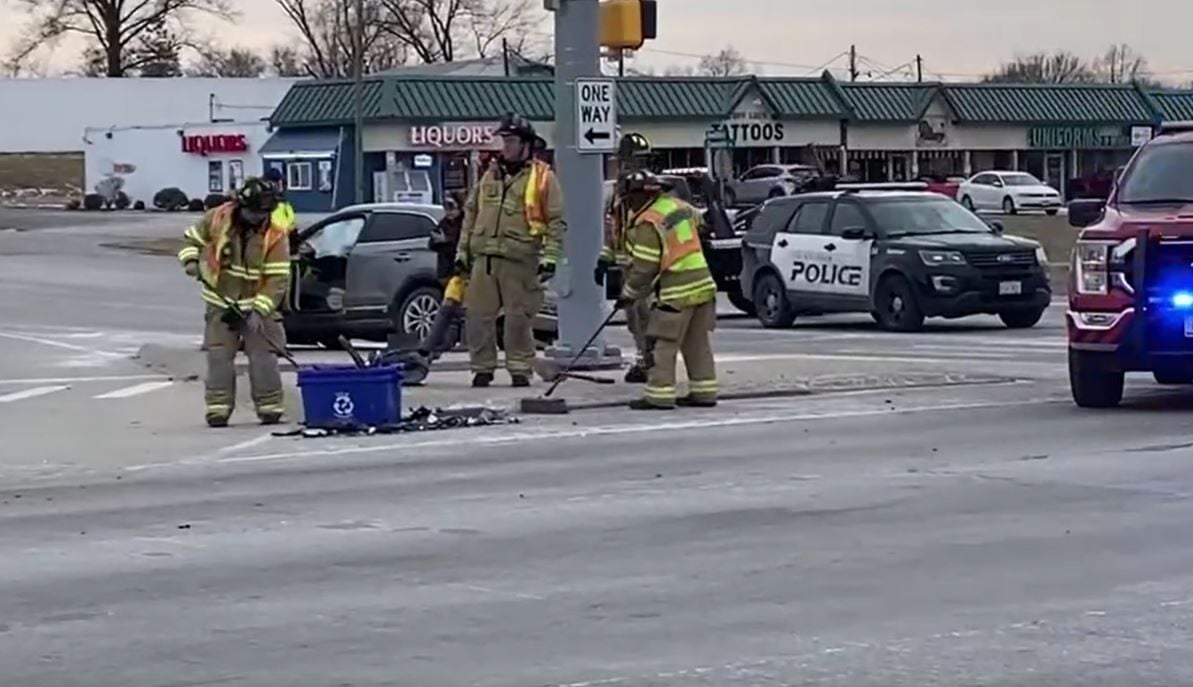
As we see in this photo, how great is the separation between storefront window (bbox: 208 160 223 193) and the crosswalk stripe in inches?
2381

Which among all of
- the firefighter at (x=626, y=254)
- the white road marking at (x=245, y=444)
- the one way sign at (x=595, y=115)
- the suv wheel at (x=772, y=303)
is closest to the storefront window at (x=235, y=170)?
the suv wheel at (x=772, y=303)

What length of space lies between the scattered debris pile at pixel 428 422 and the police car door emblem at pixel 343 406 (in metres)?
0.09

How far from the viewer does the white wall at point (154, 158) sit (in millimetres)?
78375

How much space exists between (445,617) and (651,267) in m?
7.95

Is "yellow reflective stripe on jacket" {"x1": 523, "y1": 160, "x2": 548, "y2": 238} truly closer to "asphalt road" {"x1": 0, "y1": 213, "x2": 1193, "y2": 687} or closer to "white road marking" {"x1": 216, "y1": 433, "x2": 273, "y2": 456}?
"asphalt road" {"x1": 0, "y1": 213, "x2": 1193, "y2": 687}

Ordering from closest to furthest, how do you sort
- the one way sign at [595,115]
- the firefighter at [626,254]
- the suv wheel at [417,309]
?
the firefighter at [626,254]
the one way sign at [595,115]
the suv wheel at [417,309]

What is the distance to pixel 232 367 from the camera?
1541 cm

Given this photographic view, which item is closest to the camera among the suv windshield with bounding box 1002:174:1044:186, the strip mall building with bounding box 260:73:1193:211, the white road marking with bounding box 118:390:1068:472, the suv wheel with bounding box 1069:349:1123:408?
the white road marking with bounding box 118:390:1068:472

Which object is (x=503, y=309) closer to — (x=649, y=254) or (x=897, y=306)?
(x=649, y=254)

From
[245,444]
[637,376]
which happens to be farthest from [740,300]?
[245,444]

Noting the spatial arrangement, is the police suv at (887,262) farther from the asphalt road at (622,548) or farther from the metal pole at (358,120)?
the metal pole at (358,120)

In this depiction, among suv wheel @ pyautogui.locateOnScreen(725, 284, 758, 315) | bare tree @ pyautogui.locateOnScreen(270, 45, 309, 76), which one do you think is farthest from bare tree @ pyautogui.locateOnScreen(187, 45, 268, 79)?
suv wheel @ pyautogui.locateOnScreen(725, 284, 758, 315)

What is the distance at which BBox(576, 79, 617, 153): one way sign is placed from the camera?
18.0 metres

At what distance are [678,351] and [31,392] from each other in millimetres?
5905
